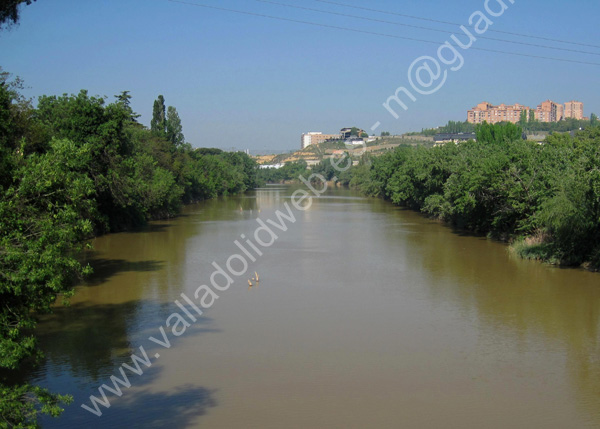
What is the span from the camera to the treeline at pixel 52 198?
21.9 feet

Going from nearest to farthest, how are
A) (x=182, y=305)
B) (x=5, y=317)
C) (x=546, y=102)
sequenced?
(x=5, y=317) → (x=182, y=305) → (x=546, y=102)

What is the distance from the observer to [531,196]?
24672 millimetres

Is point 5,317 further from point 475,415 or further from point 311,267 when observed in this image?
point 311,267

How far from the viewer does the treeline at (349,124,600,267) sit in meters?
19.7

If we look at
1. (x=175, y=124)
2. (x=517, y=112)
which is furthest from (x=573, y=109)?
(x=175, y=124)

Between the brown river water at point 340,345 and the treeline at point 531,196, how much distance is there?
4.53 feet

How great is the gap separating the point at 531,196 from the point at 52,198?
849 inches

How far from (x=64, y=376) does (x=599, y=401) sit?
33.8ft

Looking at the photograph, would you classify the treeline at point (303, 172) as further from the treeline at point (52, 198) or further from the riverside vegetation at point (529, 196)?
the riverside vegetation at point (529, 196)

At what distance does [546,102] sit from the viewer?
170 meters

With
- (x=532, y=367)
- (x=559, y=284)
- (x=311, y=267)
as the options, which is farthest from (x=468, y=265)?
(x=532, y=367)

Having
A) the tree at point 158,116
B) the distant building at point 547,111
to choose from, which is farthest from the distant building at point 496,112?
the tree at point 158,116

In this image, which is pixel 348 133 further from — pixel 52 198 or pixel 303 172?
pixel 52 198

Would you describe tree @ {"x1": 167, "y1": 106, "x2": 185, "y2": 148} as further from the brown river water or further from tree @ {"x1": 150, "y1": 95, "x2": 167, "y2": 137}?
the brown river water
